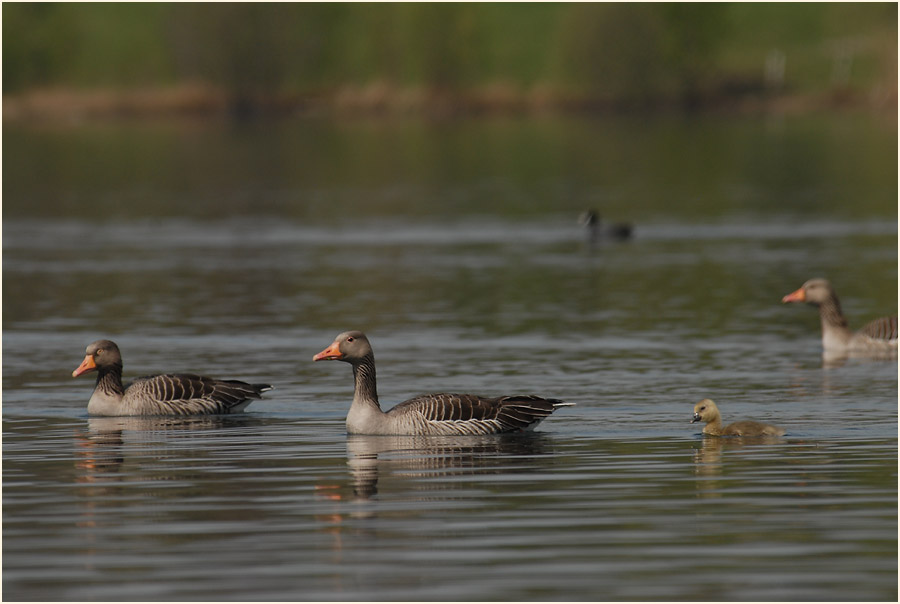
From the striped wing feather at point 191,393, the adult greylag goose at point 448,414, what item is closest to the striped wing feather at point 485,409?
the adult greylag goose at point 448,414

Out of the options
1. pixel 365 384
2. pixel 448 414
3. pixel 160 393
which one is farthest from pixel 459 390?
pixel 160 393

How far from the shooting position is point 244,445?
17.9m

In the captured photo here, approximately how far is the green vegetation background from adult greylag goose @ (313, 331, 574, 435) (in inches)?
3952

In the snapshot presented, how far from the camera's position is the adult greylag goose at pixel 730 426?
1759cm

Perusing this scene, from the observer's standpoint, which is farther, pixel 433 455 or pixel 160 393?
pixel 160 393

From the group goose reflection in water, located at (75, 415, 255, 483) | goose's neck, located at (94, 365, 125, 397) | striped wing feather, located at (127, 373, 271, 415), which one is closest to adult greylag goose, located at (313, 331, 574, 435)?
goose reflection in water, located at (75, 415, 255, 483)

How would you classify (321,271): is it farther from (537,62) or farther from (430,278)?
(537,62)

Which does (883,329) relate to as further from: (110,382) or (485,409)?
(110,382)

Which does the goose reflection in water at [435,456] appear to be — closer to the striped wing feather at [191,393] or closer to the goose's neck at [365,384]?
→ the goose's neck at [365,384]

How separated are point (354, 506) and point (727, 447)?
434 cm

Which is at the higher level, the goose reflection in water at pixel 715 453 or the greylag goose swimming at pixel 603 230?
the greylag goose swimming at pixel 603 230

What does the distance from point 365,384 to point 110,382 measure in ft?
11.6

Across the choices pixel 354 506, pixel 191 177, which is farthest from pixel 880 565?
pixel 191 177

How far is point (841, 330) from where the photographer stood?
2511 centimetres
